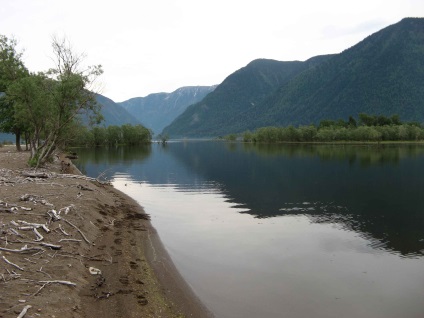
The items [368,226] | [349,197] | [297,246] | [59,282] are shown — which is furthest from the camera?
[349,197]

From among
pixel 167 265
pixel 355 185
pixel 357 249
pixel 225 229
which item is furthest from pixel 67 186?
pixel 355 185

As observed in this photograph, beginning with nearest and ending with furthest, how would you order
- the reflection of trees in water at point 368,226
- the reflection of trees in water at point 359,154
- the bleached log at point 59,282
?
the bleached log at point 59,282
the reflection of trees in water at point 368,226
the reflection of trees in water at point 359,154

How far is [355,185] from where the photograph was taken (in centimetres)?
5419

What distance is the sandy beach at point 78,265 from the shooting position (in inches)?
495

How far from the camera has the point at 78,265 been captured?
645 inches

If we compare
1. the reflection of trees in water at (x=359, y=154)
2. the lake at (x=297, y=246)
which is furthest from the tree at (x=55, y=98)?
the reflection of trees in water at (x=359, y=154)

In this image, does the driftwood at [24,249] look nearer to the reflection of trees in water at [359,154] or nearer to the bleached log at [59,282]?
the bleached log at [59,282]

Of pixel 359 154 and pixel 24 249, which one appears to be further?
pixel 359 154

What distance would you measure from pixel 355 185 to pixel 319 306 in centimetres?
4164

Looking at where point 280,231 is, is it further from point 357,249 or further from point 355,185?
point 355,185

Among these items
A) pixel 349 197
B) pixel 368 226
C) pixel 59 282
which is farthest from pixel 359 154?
pixel 59 282

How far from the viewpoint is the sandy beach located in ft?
41.2

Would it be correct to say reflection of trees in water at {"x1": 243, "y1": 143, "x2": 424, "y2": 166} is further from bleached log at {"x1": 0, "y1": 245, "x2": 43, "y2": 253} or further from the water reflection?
bleached log at {"x1": 0, "y1": 245, "x2": 43, "y2": 253}

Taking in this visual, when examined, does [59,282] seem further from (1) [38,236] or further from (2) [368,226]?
(2) [368,226]
